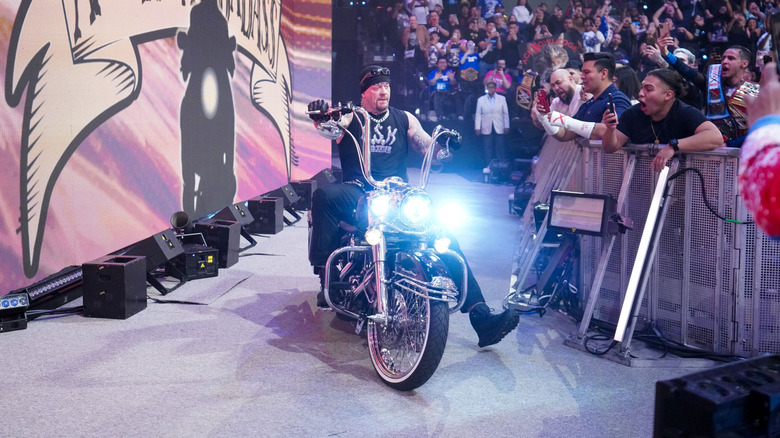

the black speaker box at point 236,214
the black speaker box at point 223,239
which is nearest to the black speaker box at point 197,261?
the black speaker box at point 223,239

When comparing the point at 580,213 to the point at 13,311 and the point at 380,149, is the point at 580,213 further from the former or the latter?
the point at 13,311

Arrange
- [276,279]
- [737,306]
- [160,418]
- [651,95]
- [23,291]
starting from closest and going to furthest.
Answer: [160,418]
[737,306]
[651,95]
[23,291]
[276,279]

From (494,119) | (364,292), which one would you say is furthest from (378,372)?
(494,119)

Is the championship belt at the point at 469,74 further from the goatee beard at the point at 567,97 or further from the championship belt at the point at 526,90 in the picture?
the goatee beard at the point at 567,97

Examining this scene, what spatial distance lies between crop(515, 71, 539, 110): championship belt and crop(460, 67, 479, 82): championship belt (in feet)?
3.51

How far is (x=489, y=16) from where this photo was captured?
16.3m

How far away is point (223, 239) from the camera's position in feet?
22.4

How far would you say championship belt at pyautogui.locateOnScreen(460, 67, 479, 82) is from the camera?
16.2m

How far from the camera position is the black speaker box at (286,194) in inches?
388

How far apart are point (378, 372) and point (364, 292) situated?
1.70 ft

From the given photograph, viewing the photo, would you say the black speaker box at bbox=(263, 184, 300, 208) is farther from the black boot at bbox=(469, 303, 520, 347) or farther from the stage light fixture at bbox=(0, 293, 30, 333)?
the black boot at bbox=(469, 303, 520, 347)

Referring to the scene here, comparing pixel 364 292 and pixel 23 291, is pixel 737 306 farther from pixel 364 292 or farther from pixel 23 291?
pixel 23 291

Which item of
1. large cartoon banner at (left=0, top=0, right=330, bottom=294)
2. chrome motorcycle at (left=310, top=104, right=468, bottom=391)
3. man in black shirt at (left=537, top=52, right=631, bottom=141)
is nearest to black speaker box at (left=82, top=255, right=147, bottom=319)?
large cartoon banner at (left=0, top=0, right=330, bottom=294)

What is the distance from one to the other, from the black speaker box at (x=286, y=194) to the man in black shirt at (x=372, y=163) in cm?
501
